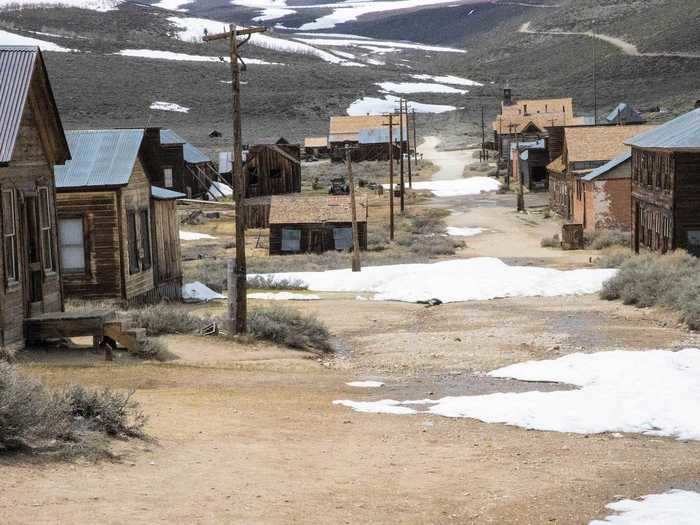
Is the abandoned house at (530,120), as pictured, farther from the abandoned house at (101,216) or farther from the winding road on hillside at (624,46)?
the abandoned house at (101,216)

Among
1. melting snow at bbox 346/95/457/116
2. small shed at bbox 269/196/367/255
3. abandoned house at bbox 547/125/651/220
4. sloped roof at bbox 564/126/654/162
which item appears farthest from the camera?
melting snow at bbox 346/95/457/116

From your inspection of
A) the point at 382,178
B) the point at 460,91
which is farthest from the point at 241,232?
the point at 460,91

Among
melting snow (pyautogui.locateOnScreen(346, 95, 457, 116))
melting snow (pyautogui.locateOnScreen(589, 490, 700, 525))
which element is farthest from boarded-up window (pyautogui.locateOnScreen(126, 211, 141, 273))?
melting snow (pyautogui.locateOnScreen(346, 95, 457, 116))

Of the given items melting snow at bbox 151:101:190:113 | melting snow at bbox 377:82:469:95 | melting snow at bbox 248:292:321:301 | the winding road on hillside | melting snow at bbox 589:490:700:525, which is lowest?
melting snow at bbox 248:292:321:301

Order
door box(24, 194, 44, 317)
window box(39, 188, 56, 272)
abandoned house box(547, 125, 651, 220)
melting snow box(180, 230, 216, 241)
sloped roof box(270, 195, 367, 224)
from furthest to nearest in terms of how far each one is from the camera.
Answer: abandoned house box(547, 125, 651, 220), melting snow box(180, 230, 216, 241), sloped roof box(270, 195, 367, 224), window box(39, 188, 56, 272), door box(24, 194, 44, 317)

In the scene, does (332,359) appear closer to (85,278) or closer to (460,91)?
(85,278)

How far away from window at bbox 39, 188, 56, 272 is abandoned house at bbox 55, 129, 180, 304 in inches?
163

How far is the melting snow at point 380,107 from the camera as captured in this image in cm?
13238

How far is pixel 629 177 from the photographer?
1757 inches

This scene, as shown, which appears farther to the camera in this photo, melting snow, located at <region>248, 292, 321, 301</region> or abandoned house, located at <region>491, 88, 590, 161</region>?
abandoned house, located at <region>491, 88, 590, 161</region>

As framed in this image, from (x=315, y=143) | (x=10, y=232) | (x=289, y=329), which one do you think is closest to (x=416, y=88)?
(x=315, y=143)

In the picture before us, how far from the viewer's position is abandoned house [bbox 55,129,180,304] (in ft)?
73.3

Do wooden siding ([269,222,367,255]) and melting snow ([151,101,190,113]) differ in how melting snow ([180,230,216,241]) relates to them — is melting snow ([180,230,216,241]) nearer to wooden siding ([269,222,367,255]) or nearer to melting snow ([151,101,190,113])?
wooden siding ([269,222,367,255])

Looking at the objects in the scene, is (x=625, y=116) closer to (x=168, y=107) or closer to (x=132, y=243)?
(x=132, y=243)
